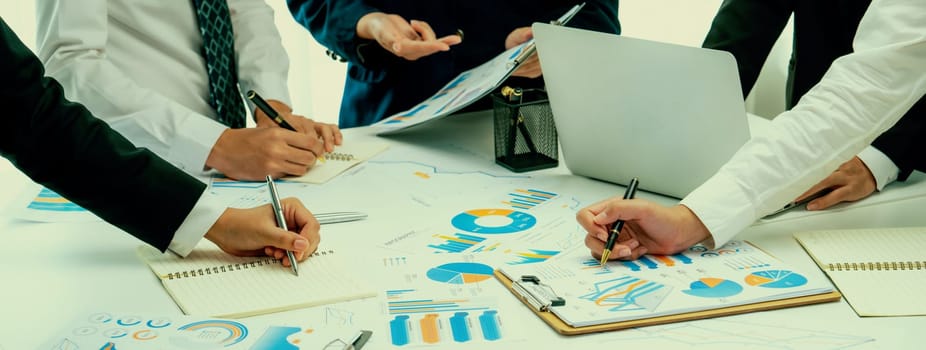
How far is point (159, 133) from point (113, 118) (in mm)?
76

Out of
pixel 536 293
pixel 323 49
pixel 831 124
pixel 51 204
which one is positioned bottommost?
pixel 323 49

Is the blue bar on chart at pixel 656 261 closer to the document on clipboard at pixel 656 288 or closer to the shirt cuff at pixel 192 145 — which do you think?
the document on clipboard at pixel 656 288

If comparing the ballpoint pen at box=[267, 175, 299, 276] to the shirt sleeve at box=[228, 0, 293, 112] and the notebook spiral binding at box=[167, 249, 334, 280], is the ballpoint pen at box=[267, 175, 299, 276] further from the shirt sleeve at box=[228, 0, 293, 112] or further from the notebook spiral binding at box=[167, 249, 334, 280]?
the shirt sleeve at box=[228, 0, 293, 112]

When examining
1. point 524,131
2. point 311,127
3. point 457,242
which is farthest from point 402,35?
point 457,242

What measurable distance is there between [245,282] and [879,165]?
3.07 ft

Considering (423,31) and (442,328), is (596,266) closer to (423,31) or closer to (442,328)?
(442,328)

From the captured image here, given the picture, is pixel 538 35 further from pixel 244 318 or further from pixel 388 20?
pixel 244 318

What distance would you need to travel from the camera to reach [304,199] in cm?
136

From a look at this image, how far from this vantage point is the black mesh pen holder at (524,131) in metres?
1.49

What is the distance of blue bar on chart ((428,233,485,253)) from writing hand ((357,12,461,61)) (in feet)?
1.92

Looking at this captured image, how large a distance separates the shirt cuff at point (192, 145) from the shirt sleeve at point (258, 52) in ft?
0.96

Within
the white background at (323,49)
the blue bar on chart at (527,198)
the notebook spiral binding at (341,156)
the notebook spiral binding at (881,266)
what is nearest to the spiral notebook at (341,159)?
the notebook spiral binding at (341,156)

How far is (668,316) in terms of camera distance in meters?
0.91

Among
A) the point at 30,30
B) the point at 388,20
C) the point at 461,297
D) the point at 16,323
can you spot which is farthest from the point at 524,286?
the point at 30,30
